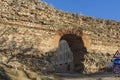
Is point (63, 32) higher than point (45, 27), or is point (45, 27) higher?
point (45, 27)

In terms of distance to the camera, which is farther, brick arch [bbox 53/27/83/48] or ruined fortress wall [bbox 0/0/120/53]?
brick arch [bbox 53/27/83/48]

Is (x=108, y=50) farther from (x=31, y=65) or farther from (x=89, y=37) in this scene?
(x=31, y=65)

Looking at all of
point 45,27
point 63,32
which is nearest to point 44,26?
point 45,27

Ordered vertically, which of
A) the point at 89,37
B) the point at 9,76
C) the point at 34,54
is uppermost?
the point at 89,37

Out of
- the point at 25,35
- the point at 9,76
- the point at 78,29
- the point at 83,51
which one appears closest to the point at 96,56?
the point at 83,51

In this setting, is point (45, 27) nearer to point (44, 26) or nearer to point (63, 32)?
point (44, 26)

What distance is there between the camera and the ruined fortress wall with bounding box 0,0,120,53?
15.7m

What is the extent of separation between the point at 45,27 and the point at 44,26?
0.08 meters

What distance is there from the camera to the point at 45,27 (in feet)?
55.8

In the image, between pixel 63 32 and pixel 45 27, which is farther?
pixel 63 32

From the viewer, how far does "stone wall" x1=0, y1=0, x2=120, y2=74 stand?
15.7 meters

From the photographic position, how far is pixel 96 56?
773 inches

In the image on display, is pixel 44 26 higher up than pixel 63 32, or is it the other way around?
pixel 44 26

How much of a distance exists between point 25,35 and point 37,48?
38.0 inches
